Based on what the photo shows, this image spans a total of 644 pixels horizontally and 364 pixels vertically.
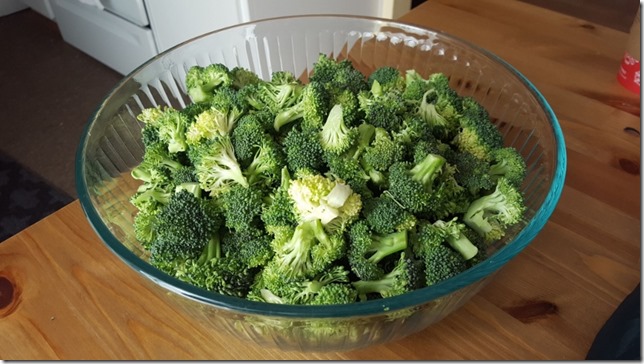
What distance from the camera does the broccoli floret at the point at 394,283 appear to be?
1.67 ft

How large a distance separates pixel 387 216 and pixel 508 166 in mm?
191

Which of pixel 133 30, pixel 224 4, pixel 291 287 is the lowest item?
pixel 133 30

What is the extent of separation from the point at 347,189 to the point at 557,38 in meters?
0.78

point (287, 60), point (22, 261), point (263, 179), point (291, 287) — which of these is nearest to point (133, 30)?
point (287, 60)

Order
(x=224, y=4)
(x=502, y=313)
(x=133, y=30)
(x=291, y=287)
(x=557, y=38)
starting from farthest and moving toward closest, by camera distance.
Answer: (x=133, y=30) < (x=224, y=4) < (x=557, y=38) < (x=502, y=313) < (x=291, y=287)

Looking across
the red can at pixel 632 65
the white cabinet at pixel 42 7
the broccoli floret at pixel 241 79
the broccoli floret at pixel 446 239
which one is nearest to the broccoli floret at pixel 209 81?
the broccoli floret at pixel 241 79

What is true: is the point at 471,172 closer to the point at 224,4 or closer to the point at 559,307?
the point at 559,307

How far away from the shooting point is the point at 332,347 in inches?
22.0

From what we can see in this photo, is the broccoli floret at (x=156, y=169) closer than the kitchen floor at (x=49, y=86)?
Yes

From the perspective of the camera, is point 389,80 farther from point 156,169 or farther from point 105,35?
point 105,35

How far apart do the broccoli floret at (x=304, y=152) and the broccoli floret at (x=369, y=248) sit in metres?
0.08

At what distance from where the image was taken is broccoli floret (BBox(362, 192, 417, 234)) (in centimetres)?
54

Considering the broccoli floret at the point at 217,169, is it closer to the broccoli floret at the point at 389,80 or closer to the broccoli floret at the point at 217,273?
the broccoli floret at the point at 217,273

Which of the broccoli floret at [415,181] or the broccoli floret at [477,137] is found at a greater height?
the broccoli floret at [415,181]
